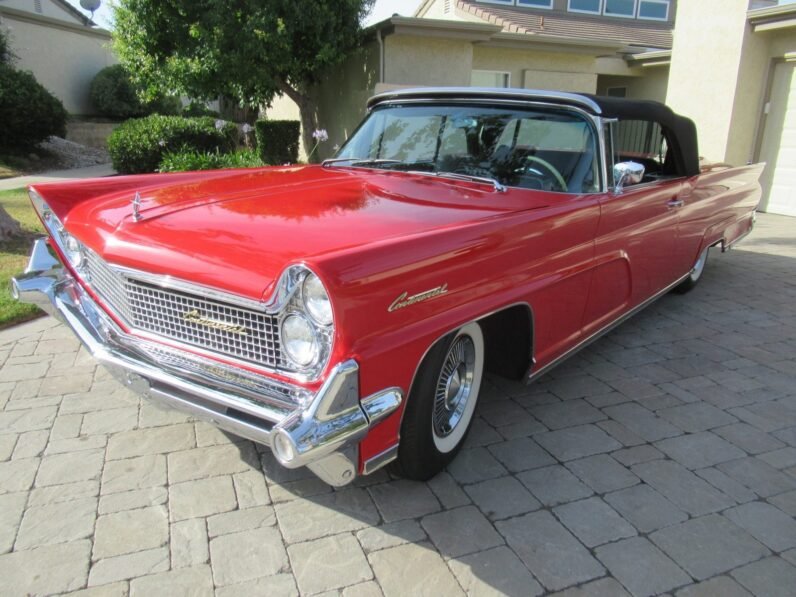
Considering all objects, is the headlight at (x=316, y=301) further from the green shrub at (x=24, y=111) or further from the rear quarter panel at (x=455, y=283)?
the green shrub at (x=24, y=111)

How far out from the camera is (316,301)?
200 centimetres

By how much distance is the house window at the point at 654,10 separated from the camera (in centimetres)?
1700

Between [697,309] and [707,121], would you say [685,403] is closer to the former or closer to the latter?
[697,309]

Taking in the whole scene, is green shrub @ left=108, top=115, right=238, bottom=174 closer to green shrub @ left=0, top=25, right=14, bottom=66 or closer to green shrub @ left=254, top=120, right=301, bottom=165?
green shrub @ left=254, top=120, right=301, bottom=165

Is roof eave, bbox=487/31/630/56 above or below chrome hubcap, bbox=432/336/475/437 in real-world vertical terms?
above

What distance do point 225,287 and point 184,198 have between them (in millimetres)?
1030

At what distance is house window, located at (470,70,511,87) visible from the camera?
12.3 meters

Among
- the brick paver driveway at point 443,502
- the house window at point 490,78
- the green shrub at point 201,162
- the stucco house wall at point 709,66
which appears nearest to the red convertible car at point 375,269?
the brick paver driveway at point 443,502

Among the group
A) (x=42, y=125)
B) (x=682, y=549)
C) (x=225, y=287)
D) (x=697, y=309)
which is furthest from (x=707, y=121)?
(x=42, y=125)

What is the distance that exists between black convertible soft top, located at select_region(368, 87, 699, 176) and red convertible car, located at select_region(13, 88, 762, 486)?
0.02 m

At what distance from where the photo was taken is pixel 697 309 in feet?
17.1

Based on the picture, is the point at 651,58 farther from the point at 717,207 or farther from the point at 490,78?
the point at 717,207

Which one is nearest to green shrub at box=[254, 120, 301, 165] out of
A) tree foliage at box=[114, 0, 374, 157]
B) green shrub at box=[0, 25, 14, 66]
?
Answer: tree foliage at box=[114, 0, 374, 157]

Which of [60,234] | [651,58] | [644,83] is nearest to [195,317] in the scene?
[60,234]
